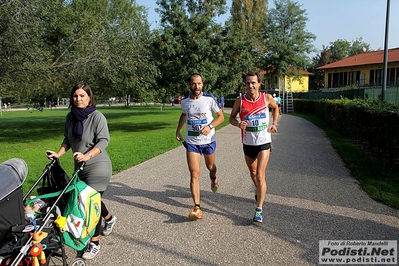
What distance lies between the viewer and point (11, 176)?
2.98 meters

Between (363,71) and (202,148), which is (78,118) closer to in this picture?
(202,148)

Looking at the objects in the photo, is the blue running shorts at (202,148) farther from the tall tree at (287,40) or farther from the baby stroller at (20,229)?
the tall tree at (287,40)

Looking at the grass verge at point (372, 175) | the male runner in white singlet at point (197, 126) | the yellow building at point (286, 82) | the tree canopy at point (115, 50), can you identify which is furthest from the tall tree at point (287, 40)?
the male runner in white singlet at point (197, 126)

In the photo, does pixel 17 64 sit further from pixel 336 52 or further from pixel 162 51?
pixel 336 52

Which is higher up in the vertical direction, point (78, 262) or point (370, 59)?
point (370, 59)

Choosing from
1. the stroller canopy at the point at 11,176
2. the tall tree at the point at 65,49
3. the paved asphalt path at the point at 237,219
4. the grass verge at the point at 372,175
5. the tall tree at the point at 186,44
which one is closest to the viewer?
the stroller canopy at the point at 11,176

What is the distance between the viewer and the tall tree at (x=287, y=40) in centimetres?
4850

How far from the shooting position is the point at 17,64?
11930 millimetres

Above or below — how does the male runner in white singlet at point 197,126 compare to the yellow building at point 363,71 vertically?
below

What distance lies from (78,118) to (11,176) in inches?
37.5

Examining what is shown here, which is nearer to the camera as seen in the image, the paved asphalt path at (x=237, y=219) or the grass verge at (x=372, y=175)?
the paved asphalt path at (x=237, y=219)

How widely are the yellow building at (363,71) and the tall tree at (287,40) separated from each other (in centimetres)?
427

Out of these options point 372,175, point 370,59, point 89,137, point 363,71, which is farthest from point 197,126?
point 370,59

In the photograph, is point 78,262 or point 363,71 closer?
point 78,262
